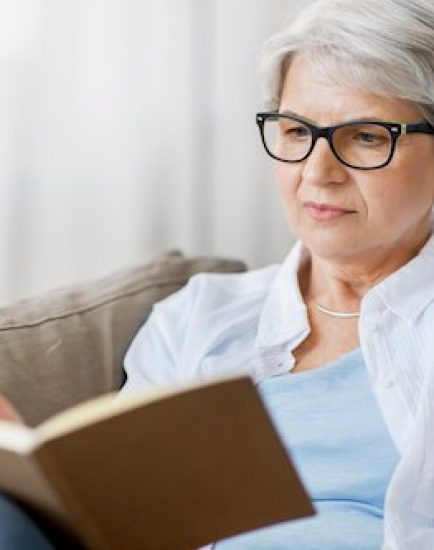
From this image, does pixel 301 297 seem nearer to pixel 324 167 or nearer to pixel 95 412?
pixel 324 167

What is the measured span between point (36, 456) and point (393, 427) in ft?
2.25

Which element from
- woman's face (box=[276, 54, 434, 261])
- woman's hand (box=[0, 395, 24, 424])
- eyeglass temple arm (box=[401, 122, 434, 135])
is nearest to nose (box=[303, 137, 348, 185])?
woman's face (box=[276, 54, 434, 261])

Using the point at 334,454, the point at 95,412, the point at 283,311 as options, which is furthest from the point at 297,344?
the point at 95,412

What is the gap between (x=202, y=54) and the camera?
2.37 m

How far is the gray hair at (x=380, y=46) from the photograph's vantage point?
1710 millimetres

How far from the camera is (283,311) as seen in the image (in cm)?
189

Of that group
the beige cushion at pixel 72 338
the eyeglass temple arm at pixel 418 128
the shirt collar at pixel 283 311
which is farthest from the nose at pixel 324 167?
the beige cushion at pixel 72 338

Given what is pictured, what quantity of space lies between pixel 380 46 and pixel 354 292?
37 centimetres

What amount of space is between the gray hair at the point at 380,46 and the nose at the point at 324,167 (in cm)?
10

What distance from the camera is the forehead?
5.69ft

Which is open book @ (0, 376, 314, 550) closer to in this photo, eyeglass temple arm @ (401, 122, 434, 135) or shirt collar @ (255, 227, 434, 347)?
shirt collar @ (255, 227, 434, 347)

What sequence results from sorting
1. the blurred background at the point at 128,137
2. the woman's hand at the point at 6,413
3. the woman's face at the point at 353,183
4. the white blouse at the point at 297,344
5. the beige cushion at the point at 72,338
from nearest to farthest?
the woman's hand at the point at 6,413 → the white blouse at the point at 297,344 → the woman's face at the point at 353,183 → the beige cushion at the point at 72,338 → the blurred background at the point at 128,137

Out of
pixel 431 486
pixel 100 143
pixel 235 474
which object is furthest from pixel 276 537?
pixel 100 143

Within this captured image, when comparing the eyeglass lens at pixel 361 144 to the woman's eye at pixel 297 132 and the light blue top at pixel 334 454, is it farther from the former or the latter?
the light blue top at pixel 334 454
